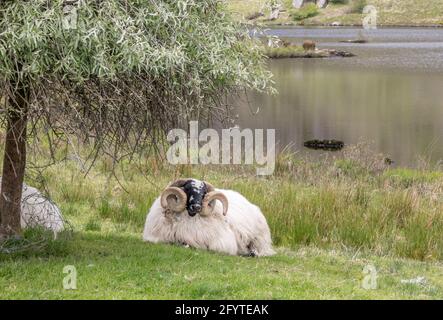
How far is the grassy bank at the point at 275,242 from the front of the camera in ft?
23.6

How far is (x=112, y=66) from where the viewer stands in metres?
6.64

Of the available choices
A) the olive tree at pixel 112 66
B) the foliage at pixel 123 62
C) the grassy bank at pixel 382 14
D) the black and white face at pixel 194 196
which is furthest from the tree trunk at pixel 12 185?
the grassy bank at pixel 382 14

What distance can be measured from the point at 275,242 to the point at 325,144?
48.7ft

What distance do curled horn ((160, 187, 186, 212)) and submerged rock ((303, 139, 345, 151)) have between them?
15971 millimetres

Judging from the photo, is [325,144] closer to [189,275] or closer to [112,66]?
[189,275]

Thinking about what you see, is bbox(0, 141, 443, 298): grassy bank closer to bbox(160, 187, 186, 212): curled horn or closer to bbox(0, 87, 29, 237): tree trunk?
bbox(0, 87, 29, 237): tree trunk

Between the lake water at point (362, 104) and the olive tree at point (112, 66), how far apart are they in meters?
7.81

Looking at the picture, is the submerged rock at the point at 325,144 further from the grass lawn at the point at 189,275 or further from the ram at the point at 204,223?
the ram at the point at 204,223

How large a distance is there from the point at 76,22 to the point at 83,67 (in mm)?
390

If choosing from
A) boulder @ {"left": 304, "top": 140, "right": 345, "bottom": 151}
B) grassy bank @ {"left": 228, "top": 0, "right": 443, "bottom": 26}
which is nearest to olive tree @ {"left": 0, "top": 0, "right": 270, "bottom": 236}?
boulder @ {"left": 304, "top": 140, "right": 345, "bottom": 151}

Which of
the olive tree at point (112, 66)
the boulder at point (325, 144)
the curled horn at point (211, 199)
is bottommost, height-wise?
the boulder at point (325, 144)

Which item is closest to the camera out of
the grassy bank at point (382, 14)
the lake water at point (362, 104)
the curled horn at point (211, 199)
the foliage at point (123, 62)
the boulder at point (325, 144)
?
the foliage at point (123, 62)

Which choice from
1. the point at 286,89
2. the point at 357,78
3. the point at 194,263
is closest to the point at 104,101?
the point at 194,263
